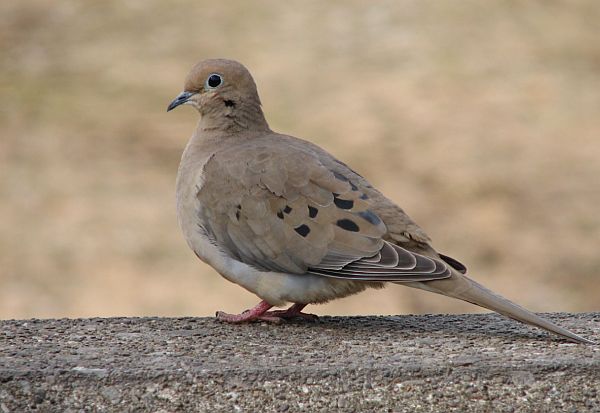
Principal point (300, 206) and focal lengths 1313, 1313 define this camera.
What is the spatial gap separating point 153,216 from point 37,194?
1.06 m

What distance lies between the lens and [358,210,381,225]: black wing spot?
465cm

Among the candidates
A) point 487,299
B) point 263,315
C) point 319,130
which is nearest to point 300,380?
point 487,299

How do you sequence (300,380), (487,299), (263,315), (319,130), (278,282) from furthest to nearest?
1. (319,130)
2. (263,315)
3. (278,282)
4. (487,299)
5. (300,380)

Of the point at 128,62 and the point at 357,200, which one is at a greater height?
the point at 128,62

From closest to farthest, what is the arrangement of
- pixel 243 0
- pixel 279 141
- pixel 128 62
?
1. pixel 279 141
2. pixel 128 62
3. pixel 243 0

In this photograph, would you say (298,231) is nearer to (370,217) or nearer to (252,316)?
(370,217)

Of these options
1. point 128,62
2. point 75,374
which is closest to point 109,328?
point 75,374

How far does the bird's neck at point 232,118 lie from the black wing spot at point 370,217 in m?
0.84

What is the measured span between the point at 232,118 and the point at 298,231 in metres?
0.79

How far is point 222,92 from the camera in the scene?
531 cm

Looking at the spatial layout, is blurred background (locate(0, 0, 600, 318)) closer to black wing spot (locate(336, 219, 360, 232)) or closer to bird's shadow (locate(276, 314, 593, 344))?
bird's shadow (locate(276, 314, 593, 344))

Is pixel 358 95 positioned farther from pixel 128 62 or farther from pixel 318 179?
pixel 318 179

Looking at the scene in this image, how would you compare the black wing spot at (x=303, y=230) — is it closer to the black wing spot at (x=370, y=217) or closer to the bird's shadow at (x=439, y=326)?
the black wing spot at (x=370, y=217)

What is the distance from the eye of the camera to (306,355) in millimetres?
4137
